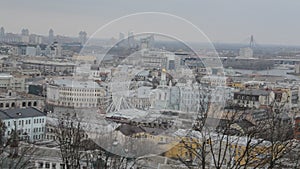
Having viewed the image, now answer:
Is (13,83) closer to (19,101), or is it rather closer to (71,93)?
(19,101)

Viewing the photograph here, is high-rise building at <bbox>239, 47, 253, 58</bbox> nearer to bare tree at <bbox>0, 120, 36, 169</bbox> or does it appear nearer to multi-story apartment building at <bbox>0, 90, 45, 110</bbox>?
multi-story apartment building at <bbox>0, 90, 45, 110</bbox>

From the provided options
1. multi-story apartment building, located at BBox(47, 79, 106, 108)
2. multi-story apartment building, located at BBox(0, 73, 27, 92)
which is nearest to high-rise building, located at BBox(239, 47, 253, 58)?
multi-story apartment building, located at BBox(0, 73, 27, 92)

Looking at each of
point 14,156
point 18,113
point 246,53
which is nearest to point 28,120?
point 18,113

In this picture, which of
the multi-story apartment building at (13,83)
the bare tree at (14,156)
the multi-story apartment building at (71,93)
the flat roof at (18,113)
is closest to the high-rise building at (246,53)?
the multi-story apartment building at (13,83)

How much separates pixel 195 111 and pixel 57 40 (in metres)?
24.2

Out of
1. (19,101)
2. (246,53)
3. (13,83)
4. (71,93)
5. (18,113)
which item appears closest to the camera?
(18,113)

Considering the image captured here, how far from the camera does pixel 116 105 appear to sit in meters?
3.11

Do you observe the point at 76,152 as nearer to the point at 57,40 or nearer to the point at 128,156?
the point at 128,156

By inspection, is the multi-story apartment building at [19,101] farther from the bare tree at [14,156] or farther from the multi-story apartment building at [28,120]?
the bare tree at [14,156]

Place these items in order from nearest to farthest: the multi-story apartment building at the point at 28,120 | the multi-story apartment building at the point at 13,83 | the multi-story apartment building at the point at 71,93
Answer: the multi-story apartment building at the point at 28,120 < the multi-story apartment building at the point at 71,93 < the multi-story apartment building at the point at 13,83

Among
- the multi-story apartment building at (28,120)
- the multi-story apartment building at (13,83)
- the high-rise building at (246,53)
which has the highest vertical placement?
the high-rise building at (246,53)

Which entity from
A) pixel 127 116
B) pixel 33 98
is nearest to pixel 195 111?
pixel 127 116

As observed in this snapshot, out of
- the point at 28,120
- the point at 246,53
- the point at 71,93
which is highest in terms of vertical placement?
the point at 246,53

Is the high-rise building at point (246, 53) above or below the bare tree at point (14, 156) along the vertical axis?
above
